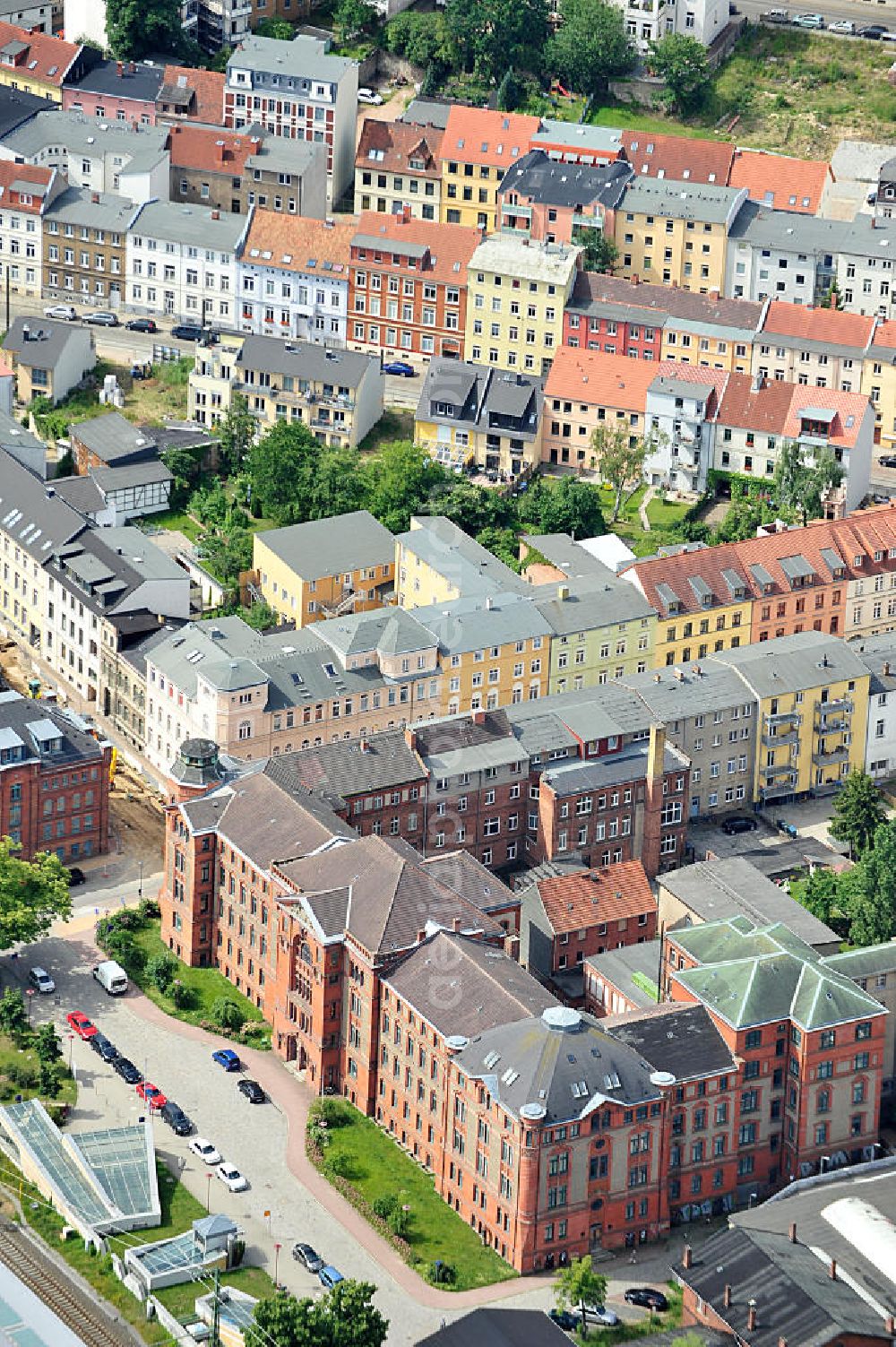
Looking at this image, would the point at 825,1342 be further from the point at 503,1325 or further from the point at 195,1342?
the point at 195,1342

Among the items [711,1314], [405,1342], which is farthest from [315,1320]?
[711,1314]

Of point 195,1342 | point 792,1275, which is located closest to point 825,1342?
point 792,1275

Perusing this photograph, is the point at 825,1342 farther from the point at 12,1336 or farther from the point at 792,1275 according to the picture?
the point at 12,1336

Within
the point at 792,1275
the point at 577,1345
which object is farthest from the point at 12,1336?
the point at 792,1275

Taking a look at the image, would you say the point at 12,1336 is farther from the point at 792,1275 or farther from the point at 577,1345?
the point at 792,1275

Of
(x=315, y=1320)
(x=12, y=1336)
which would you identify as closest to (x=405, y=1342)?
(x=315, y=1320)
